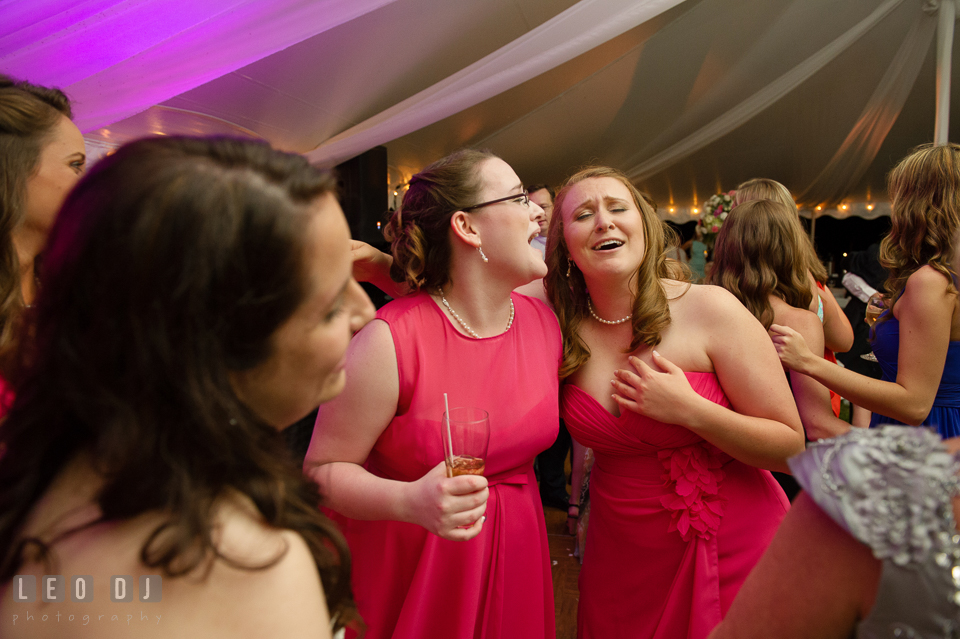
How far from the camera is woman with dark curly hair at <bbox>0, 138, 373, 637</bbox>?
0.54 metres

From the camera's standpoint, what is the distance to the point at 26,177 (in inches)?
53.2

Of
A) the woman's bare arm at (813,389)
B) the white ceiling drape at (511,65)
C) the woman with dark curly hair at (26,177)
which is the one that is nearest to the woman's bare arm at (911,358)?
the woman's bare arm at (813,389)

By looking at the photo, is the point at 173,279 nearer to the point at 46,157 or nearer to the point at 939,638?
the point at 939,638

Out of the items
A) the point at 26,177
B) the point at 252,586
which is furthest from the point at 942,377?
the point at 26,177

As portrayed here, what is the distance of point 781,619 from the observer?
649 millimetres

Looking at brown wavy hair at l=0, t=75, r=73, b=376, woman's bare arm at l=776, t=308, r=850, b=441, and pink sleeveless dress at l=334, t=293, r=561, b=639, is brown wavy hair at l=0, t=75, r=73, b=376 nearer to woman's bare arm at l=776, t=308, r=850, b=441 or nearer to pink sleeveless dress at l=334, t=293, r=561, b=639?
pink sleeveless dress at l=334, t=293, r=561, b=639

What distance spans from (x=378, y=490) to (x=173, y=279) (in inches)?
33.8

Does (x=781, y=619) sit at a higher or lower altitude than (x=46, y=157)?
lower

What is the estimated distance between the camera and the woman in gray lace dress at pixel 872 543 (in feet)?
1.83

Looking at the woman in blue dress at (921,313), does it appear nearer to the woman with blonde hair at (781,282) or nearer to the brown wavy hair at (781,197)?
the woman with blonde hair at (781,282)

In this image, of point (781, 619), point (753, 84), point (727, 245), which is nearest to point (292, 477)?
point (781, 619)

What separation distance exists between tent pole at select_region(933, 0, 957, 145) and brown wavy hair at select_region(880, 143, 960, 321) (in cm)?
345

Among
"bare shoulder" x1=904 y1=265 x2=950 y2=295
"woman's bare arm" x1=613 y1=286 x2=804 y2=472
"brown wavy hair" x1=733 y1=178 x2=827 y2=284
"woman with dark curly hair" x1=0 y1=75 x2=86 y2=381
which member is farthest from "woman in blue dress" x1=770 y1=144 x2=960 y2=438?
"woman with dark curly hair" x1=0 y1=75 x2=86 y2=381

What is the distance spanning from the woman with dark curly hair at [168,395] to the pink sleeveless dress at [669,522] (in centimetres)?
116
